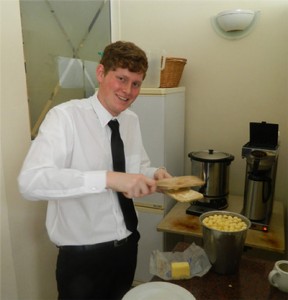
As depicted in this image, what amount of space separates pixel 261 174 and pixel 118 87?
3.17 feet

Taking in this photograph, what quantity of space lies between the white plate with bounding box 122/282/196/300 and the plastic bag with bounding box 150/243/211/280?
12 cm

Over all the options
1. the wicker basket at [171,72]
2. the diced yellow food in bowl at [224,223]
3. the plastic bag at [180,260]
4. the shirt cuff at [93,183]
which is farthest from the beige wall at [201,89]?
the diced yellow food in bowl at [224,223]

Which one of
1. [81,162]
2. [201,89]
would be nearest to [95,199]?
[81,162]

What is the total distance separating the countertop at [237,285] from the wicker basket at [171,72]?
125cm

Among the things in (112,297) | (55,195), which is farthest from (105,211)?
(112,297)

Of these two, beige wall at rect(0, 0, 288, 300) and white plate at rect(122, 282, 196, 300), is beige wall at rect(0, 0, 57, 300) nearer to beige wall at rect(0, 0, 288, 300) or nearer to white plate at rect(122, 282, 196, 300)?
beige wall at rect(0, 0, 288, 300)

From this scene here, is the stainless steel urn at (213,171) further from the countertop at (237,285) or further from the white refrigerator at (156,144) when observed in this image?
the countertop at (237,285)

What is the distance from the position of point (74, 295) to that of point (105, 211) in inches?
15.5

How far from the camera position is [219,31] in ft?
6.89

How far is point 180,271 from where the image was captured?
1110 mm

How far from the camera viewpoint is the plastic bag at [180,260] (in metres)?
1.13

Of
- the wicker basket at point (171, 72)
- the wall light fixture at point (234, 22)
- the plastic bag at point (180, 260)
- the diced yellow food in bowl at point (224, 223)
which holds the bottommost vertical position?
the plastic bag at point (180, 260)

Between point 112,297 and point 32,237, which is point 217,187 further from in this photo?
point 32,237

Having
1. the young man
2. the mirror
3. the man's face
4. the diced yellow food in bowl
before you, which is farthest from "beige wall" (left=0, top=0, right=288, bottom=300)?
the diced yellow food in bowl
